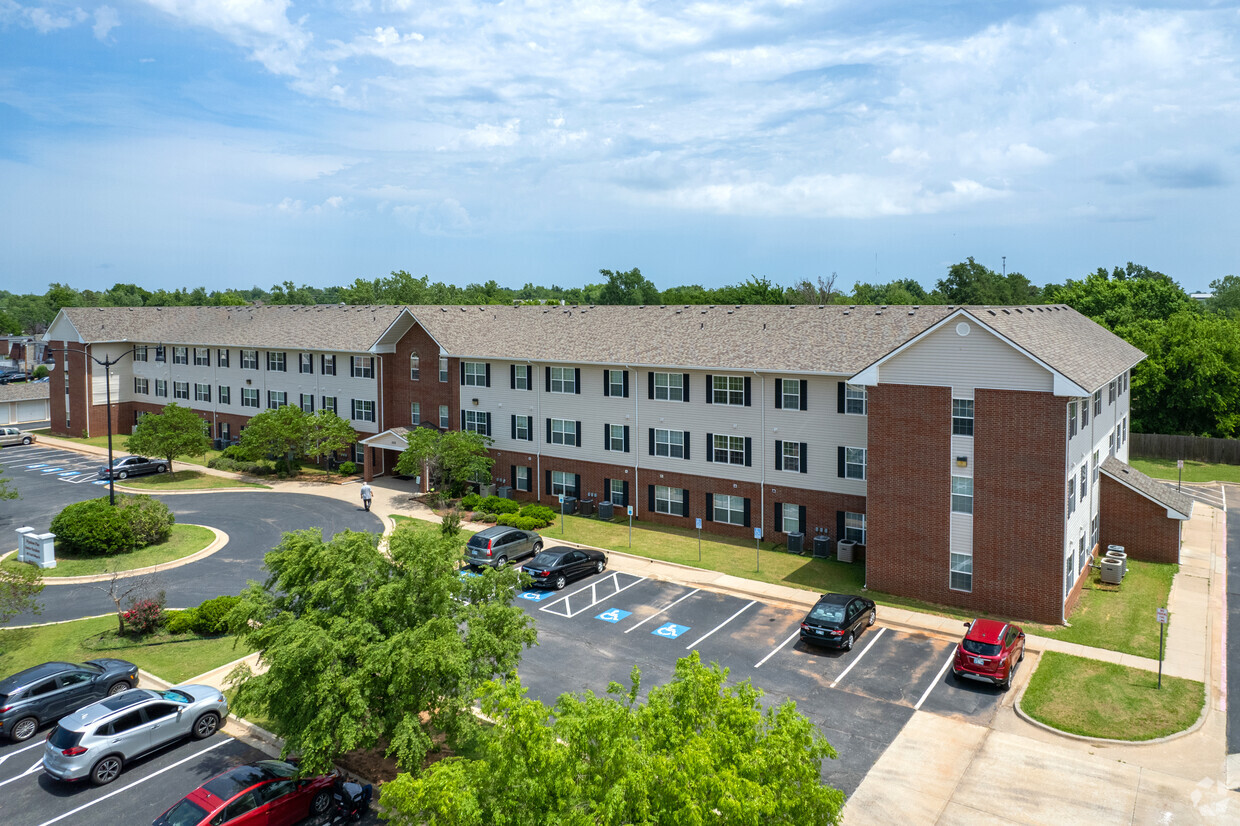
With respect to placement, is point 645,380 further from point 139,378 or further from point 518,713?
point 139,378

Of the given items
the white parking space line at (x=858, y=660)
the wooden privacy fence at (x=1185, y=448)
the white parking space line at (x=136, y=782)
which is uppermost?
the wooden privacy fence at (x=1185, y=448)

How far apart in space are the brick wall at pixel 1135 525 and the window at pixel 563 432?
2400cm

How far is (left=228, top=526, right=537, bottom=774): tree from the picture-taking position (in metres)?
16.1

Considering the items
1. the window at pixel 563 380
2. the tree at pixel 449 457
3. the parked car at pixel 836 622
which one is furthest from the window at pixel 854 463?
the tree at pixel 449 457

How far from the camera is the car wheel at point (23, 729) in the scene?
2116cm

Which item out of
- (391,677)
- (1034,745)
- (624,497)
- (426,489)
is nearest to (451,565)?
(391,677)

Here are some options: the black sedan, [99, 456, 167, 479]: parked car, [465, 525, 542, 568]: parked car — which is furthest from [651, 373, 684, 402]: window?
[99, 456, 167, 479]: parked car

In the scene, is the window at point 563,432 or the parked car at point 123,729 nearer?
the parked car at point 123,729

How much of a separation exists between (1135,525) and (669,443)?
2002cm

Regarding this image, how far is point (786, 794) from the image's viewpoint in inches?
456

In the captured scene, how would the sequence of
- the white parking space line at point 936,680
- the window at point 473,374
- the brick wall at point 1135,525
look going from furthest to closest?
the window at point 473,374 → the brick wall at point 1135,525 → the white parking space line at point 936,680

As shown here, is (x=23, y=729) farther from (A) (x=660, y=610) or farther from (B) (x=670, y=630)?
(A) (x=660, y=610)

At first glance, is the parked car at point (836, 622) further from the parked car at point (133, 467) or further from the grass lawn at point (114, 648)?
the parked car at point (133, 467)

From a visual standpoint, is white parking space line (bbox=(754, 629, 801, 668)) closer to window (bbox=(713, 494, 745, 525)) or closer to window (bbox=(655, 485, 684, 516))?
window (bbox=(713, 494, 745, 525))
